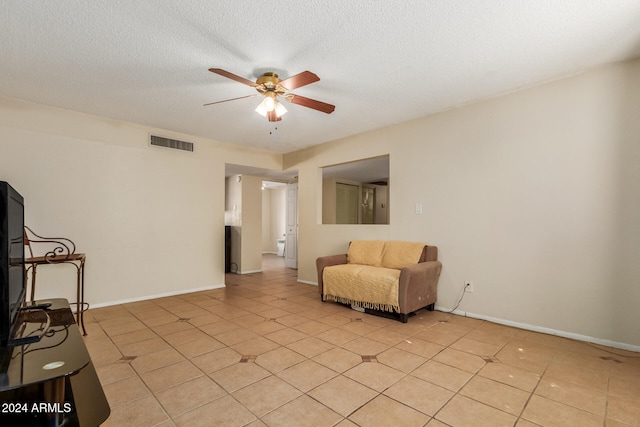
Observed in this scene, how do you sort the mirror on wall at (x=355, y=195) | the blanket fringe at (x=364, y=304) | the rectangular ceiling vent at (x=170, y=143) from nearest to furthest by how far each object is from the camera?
the blanket fringe at (x=364, y=304) < the rectangular ceiling vent at (x=170, y=143) < the mirror on wall at (x=355, y=195)

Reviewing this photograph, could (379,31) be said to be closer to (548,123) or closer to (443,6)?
(443,6)

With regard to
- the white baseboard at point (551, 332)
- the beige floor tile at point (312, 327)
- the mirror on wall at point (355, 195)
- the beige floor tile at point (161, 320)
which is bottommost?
the beige floor tile at point (161, 320)

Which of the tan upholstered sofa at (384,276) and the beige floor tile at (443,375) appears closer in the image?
the beige floor tile at (443,375)

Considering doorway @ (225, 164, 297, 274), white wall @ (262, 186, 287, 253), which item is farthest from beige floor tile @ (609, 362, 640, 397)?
white wall @ (262, 186, 287, 253)

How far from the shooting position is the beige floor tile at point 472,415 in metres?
1.65

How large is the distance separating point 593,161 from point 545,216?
623 millimetres

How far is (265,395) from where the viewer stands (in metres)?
1.92

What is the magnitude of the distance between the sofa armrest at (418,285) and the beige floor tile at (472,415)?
144 centimetres

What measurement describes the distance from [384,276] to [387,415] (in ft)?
6.08

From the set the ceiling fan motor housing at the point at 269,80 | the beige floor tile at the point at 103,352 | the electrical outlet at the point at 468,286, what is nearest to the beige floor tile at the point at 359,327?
the electrical outlet at the point at 468,286

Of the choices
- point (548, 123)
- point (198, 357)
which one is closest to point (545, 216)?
point (548, 123)

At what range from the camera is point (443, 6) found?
1.95 m

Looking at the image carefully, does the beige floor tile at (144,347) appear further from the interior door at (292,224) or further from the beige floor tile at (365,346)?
the interior door at (292,224)

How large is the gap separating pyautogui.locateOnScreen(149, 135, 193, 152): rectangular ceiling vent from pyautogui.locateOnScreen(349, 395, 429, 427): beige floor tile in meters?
4.36
